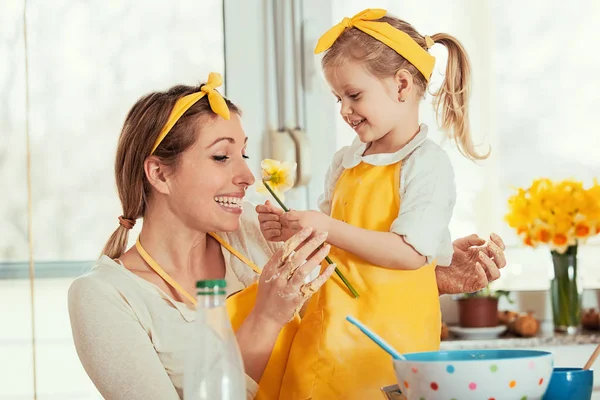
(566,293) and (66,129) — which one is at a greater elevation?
(66,129)

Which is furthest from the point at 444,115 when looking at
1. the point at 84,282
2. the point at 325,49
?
the point at 84,282

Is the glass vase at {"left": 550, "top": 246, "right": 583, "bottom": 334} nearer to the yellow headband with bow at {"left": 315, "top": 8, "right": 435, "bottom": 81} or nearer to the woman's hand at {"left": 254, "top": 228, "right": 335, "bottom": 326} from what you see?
the yellow headband with bow at {"left": 315, "top": 8, "right": 435, "bottom": 81}

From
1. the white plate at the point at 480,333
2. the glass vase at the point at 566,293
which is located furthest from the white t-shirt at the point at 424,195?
the glass vase at the point at 566,293

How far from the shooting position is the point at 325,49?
1.69 m

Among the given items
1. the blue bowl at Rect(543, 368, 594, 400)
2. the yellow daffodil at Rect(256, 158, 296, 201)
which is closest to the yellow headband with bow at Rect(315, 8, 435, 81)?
the yellow daffodil at Rect(256, 158, 296, 201)

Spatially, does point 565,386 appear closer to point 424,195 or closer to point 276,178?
point 424,195

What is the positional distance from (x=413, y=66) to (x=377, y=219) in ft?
1.09

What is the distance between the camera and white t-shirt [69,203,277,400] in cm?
154

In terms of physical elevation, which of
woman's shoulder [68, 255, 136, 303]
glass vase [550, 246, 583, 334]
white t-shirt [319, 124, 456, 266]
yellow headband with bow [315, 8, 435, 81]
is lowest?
glass vase [550, 246, 583, 334]

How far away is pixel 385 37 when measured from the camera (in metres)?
1.66

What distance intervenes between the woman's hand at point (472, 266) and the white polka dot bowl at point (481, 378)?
2.14 ft

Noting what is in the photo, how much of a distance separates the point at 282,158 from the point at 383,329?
152 centimetres

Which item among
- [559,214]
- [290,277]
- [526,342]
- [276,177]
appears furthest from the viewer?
[559,214]

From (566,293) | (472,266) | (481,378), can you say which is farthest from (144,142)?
(566,293)
